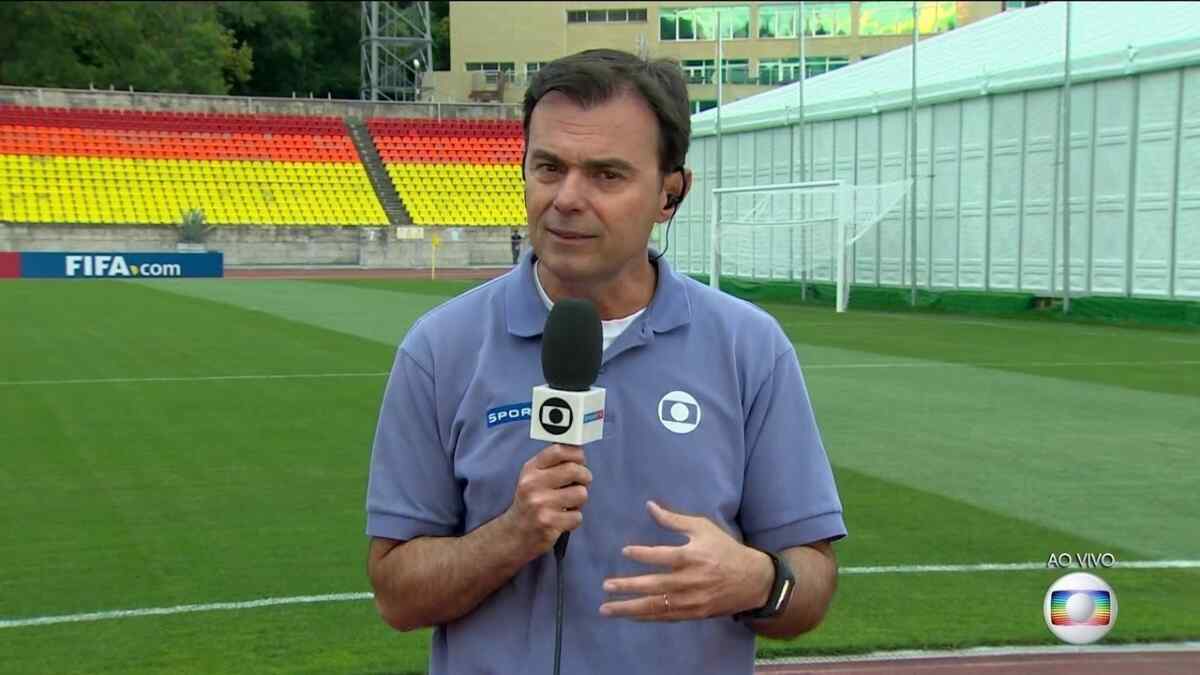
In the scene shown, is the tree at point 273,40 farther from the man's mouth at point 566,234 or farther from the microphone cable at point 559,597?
the microphone cable at point 559,597

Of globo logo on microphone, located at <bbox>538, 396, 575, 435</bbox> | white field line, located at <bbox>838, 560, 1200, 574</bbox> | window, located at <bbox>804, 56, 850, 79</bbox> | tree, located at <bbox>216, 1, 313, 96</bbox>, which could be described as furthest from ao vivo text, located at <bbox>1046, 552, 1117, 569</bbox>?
tree, located at <bbox>216, 1, 313, 96</bbox>

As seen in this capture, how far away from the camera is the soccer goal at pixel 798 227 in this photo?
32094 millimetres

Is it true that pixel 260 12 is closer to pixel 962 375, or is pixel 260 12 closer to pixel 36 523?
pixel 962 375

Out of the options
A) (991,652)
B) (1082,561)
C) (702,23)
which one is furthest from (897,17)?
(991,652)

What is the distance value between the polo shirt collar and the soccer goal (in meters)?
28.6

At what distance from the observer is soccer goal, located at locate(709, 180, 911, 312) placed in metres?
32.1

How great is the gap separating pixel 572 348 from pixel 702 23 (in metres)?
74.0

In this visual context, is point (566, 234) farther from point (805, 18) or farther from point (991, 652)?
point (805, 18)

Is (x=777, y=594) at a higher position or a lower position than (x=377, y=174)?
lower

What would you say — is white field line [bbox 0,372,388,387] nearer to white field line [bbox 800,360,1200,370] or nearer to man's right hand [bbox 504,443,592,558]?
white field line [bbox 800,360,1200,370]

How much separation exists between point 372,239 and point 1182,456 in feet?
157

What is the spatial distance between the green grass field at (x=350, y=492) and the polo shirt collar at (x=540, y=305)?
11.9ft

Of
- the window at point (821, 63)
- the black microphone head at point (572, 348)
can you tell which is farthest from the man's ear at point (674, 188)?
the window at point (821, 63)

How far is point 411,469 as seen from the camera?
8.76 ft
